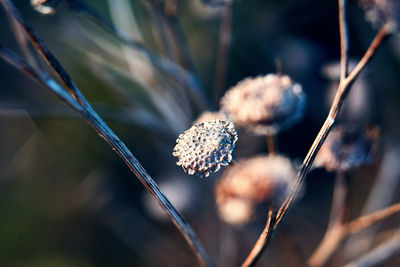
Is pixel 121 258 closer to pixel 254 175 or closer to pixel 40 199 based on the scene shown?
pixel 40 199

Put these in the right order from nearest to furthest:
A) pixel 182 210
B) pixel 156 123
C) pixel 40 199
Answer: pixel 156 123 → pixel 182 210 → pixel 40 199

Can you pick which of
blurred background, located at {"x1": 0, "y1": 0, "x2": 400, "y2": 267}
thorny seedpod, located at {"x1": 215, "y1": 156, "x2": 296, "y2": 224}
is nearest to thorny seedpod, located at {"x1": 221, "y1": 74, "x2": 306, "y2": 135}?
thorny seedpod, located at {"x1": 215, "y1": 156, "x2": 296, "y2": 224}

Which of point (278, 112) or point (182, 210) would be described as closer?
point (278, 112)

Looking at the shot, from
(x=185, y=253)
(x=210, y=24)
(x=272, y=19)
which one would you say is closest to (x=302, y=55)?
(x=272, y=19)

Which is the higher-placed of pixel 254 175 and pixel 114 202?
pixel 254 175

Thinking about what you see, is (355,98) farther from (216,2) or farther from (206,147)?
(206,147)

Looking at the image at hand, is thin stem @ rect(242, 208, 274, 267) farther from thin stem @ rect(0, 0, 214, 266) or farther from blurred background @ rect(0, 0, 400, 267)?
blurred background @ rect(0, 0, 400, 267)
